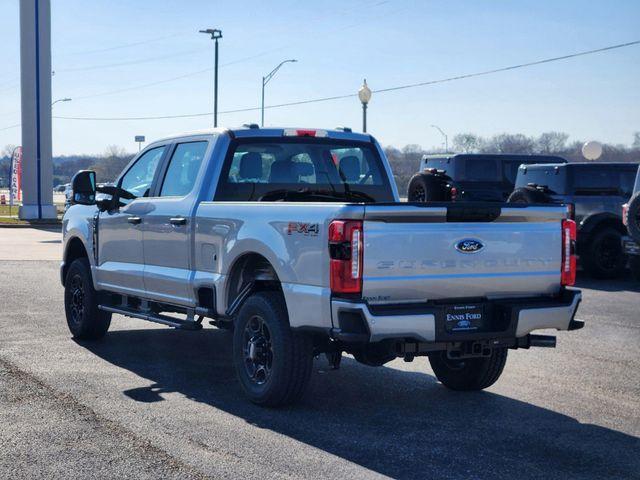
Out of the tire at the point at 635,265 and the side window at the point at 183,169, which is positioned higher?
the side window at the point at 183,169

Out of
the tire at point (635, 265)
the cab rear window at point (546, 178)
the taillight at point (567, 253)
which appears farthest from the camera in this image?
the cab rear window at point (546, 178)

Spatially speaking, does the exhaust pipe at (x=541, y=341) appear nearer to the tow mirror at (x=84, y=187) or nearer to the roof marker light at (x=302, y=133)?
the roof marker light at (x=302, y=133)

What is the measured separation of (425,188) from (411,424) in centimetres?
1233

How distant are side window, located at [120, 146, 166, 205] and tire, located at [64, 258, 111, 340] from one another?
1021 millimetres

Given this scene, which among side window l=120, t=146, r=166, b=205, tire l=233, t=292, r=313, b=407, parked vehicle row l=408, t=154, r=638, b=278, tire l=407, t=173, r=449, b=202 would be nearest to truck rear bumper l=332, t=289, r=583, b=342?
tire l=233, t=292, r=313, b=407

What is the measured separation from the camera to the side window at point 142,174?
9.16 meters

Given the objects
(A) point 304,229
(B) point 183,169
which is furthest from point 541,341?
(B) point 183,169

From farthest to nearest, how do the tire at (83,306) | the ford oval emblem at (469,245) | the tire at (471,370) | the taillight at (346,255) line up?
the tire at (83,306) → the tire at (471,370) → the ford oval emblem at (469,245) → the taillight at (346,255)

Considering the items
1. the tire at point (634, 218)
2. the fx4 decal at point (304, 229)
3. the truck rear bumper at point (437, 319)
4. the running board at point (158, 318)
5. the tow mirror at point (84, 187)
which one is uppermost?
the tow mirror at point (84, 187)

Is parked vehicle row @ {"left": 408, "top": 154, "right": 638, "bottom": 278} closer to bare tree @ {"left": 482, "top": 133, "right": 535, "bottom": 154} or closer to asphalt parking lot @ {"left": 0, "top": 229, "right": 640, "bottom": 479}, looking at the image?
asphalt parking lot @ {"left": 0, "top": 229, "right": 640, "bottom": 479}

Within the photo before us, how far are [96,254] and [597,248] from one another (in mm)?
10764

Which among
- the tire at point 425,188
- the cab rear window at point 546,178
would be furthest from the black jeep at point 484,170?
the cab rear window at point 546,178

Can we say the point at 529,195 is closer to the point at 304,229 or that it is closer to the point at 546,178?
the point at 546,178

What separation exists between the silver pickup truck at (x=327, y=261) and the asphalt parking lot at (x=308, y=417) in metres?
0.42
